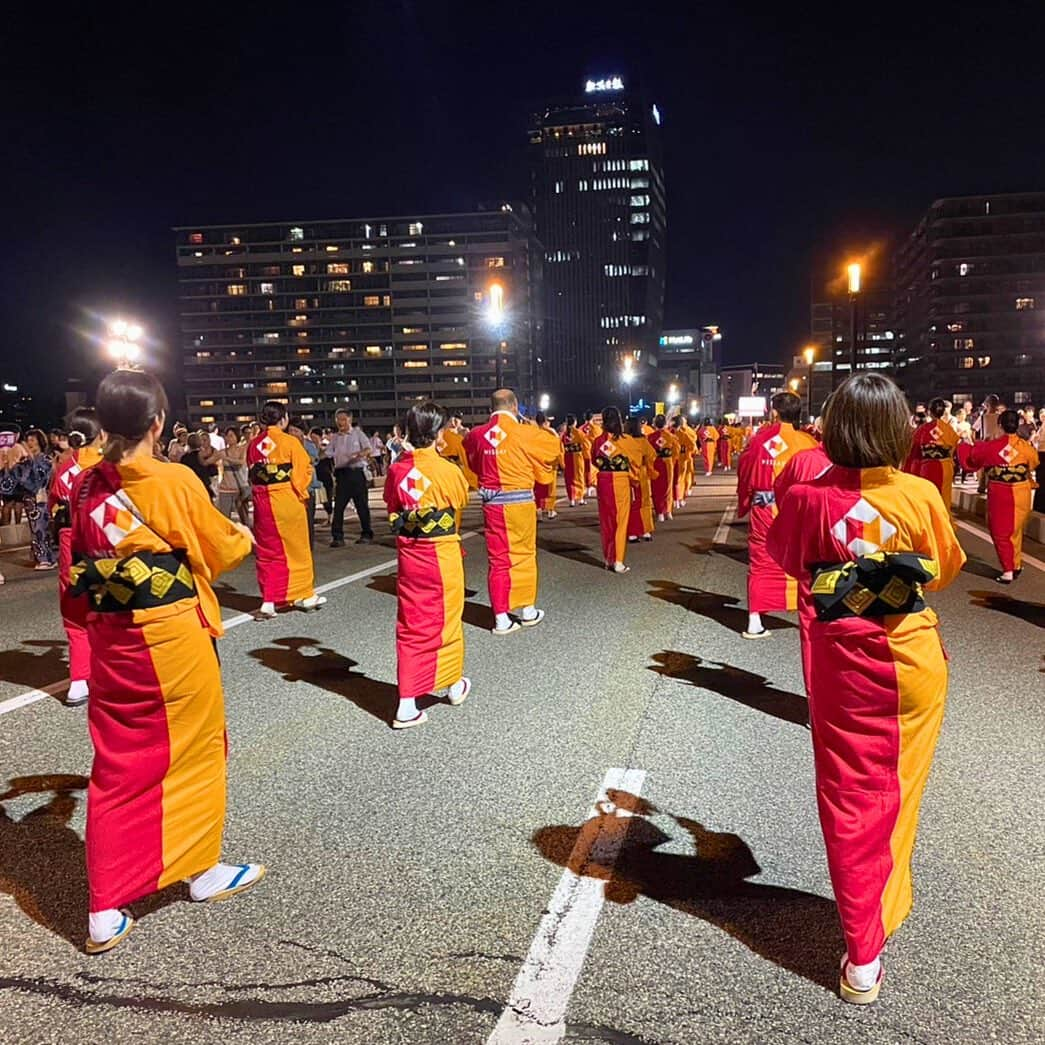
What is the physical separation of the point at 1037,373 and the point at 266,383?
10252 cm

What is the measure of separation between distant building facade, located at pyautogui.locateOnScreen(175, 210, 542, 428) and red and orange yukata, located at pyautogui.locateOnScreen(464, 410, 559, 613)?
372 ft

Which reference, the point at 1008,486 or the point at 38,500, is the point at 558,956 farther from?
the point at 38,500

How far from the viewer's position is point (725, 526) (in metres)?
15.8

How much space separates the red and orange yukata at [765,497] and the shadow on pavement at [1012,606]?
2.33 m

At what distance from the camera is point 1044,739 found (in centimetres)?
488

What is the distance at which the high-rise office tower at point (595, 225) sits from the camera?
166m

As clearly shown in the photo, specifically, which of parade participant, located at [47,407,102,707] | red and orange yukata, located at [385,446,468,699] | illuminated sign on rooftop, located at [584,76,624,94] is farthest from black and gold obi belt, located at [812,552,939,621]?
illuminated sign on rooftop, located at [584,76,624,94]

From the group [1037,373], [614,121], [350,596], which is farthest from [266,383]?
[350,596]

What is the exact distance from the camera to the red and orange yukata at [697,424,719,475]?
3250cm

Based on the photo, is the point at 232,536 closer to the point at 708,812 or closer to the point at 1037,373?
the point at 708,812

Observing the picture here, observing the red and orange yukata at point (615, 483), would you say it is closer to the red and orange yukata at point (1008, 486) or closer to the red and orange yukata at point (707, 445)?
the red and orange yukata at point (1008, 486)

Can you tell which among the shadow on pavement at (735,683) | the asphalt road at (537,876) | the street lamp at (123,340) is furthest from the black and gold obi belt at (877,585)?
the street lamp at (123,340)

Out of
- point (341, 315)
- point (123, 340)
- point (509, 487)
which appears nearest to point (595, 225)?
point (341, 315)

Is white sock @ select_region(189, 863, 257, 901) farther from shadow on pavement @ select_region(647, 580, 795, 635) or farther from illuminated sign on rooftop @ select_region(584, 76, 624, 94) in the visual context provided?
illuminated sign on rooftop @ select_region(584, 76, 624, 94)
